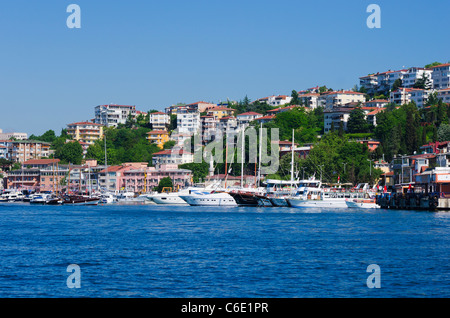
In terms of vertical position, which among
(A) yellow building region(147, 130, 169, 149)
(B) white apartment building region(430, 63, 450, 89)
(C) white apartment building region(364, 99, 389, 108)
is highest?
(B) white apartment building region(430, 63, 450, 89)

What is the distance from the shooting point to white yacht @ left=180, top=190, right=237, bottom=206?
76062 millimetres

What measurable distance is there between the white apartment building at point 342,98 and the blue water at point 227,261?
113 meters

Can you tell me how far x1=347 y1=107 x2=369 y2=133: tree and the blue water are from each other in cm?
8196

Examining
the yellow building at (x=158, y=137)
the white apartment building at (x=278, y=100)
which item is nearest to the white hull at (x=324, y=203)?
the yellow building at (x=158, y=137)

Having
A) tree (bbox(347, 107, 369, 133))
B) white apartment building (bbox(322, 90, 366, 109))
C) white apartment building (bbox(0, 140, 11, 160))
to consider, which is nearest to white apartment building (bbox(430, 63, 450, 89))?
white apartment building (bbox(322, 90, 366, 109))

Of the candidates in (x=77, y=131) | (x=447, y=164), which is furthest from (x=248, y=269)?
(x=77, y=131)

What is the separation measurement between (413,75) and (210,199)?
85026 millimetres

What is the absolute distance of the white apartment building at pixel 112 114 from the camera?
613 ft

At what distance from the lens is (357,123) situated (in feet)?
392

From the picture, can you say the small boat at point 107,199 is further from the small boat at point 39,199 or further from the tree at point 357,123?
the tree at point 357,123

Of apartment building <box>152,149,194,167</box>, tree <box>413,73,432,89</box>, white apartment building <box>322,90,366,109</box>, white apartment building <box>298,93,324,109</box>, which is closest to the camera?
apartment building <box>152,149,194,167</box>

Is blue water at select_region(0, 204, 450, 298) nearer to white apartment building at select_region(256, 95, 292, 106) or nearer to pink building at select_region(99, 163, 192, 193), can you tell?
pink building at select_region(99, 163, 192, 193)

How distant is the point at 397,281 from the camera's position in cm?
1959
